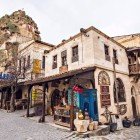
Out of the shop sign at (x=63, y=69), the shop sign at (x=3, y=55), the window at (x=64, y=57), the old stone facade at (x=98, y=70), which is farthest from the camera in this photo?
the shop sign at (x=3, y=55)

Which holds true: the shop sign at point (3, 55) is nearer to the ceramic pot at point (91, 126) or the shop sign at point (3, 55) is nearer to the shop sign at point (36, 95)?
the shop sign at point (36, 95)

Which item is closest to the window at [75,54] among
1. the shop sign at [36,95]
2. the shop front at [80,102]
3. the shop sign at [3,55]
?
the shop front at [80,102]

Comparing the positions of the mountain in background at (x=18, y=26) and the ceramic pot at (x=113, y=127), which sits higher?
the mountain in background at (x=18, y=26)

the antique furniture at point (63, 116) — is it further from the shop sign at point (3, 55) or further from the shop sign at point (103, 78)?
the shop sign at point (3, 55)

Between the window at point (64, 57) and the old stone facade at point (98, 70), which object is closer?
the old stone facade at point (98, 70)

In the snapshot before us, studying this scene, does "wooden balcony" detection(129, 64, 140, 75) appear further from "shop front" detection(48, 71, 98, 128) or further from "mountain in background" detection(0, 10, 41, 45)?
"mountain in background" detection(0, 10, 41, 45)

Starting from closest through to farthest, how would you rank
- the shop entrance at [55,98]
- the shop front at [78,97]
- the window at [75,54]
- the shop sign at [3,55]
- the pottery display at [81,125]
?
the pottery display at [81,125] < the shop front at [78,97] < the window at [75,54] < the shop entrance at [55,98] < the shop sign at [3,55]

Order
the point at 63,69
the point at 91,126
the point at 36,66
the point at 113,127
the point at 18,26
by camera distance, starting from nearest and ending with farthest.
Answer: the point at 91,126
the point at 113,127
the point at 63,69
the point at 36,66
the point at 18,26

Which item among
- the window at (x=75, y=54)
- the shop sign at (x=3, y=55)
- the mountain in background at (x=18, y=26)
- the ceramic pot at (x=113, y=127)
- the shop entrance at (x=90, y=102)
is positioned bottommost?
the ceramic pot at (x=113, y=127)

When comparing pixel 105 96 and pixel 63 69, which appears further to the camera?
pixel 63 69

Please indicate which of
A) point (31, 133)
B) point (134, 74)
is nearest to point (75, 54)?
point (134, 74)

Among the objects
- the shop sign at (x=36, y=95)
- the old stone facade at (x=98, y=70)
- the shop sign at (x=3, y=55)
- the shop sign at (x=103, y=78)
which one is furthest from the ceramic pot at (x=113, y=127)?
the shop sign at (x=3, y=55)

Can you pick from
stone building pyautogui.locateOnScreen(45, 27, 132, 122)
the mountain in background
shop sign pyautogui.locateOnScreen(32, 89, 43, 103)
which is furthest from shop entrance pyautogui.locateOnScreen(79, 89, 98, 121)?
the mountain in background

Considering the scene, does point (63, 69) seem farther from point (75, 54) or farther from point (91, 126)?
point (91, 126)
